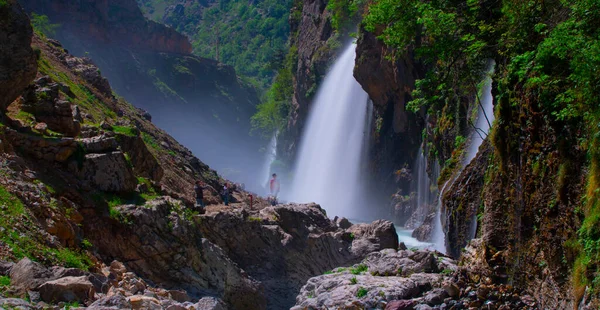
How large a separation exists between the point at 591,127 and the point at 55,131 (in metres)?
11.4

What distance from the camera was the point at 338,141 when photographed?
3972 centimetres

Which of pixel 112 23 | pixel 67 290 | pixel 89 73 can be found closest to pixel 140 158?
pixel 67 290

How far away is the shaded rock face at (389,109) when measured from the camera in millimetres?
28047

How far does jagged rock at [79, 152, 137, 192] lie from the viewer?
12578 mm

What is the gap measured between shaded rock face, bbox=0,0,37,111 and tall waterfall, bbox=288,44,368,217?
25403mm

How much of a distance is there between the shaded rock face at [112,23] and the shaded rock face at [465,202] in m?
59.3

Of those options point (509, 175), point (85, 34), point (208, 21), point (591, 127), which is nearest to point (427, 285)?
point (509, 175)

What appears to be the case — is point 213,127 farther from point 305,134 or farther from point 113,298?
point 113,298

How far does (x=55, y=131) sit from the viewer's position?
1337cm

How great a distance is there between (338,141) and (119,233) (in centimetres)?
2841

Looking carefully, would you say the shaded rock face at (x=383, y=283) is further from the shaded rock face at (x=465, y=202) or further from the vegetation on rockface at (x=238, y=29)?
the vegetation on rockface at (x=238, y=29)

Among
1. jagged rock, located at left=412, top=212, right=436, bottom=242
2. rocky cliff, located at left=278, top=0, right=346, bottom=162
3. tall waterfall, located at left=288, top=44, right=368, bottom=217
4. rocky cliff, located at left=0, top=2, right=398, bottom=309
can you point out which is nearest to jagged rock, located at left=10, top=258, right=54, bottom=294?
rocky cliff, located at left=0, top=2, right=398, bottom=309

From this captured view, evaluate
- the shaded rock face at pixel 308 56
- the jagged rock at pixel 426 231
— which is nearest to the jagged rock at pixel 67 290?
the jagged rock at pixel 426 231

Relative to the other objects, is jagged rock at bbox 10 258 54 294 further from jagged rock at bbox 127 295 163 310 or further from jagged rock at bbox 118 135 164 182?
jagged rock at bbox 118 135 164 182
